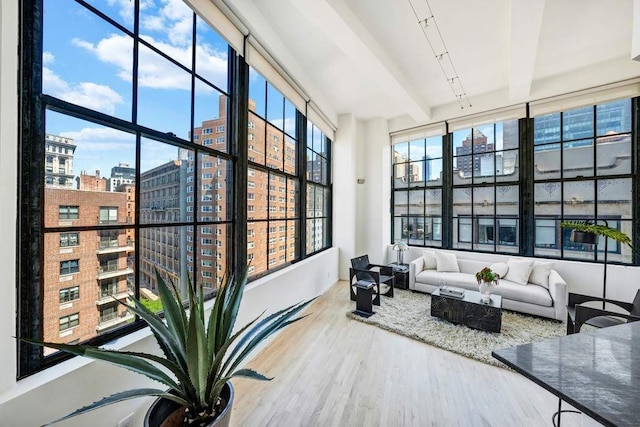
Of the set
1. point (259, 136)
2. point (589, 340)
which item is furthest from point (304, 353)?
point (259, 136)

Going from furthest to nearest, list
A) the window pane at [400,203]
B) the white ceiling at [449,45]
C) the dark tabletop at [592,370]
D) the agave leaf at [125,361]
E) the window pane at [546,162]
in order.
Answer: the window pane at [400,203], the window pane at [546,162], the white ceiling at [449,45], the agave leaf at [125,361], the dark tabletop at [592,370]

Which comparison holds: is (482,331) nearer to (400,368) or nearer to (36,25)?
(400,368)

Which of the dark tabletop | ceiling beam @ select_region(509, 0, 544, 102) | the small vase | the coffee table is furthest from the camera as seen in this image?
the small vase

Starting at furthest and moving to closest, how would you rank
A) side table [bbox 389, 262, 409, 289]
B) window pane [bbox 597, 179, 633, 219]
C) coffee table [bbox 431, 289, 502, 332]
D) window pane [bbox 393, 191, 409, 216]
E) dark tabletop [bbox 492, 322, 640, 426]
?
1. window pane [bbox 393, 191, 409, 216]
2. side table [bbox 389, 262, 409, 289]
3. window pane [bbox 597, 179, 633, 219]
4. coffee table [bbox 431, 289, 502, 332]
5. dark tabletop [bbox 492, 322, 640, 426]

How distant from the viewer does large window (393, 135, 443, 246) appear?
507cm

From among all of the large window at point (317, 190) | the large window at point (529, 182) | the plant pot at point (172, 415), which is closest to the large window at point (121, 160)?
the plant pot at point (172, 415)

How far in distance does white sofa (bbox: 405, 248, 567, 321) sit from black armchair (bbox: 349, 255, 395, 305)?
1.47 ft

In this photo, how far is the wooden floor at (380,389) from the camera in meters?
1.69

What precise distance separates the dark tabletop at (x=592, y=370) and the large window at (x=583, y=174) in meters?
3.66

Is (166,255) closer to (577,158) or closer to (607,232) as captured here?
(607,232)

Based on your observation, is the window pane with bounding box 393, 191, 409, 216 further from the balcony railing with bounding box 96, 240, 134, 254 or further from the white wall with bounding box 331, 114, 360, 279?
the balcony railing with bounding box 96, 240, 134, 254

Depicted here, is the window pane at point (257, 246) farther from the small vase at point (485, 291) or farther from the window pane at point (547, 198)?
the window pane at point (547, 198)

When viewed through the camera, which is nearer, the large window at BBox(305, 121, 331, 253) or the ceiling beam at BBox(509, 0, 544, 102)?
the ceiling beam at BBox(509, 0, 544, 102)

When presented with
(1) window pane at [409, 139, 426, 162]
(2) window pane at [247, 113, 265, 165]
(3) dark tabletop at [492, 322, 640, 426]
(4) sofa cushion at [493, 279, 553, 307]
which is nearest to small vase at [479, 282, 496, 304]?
(4) sofa cushion at [493, 279, 553, 307]
